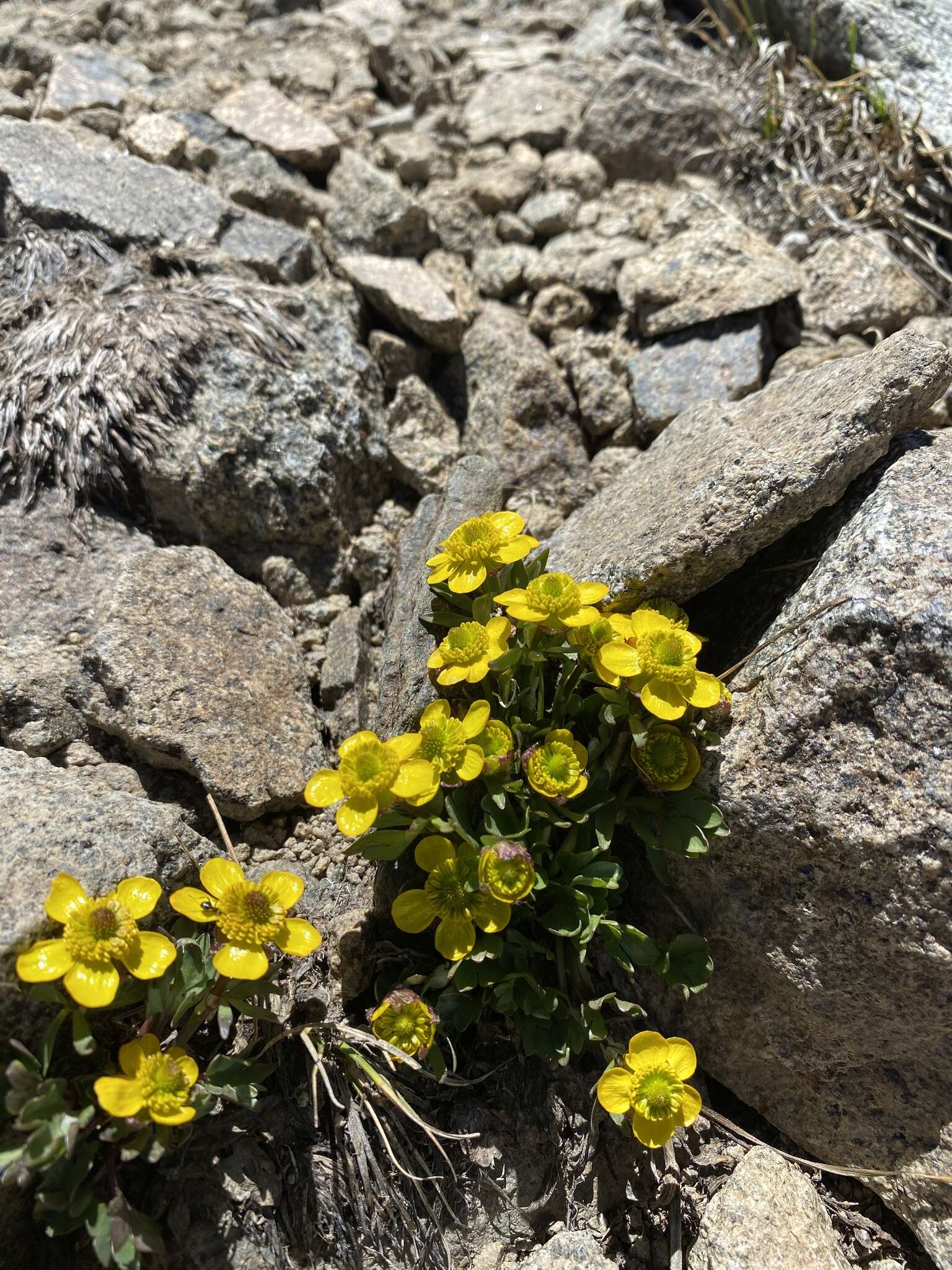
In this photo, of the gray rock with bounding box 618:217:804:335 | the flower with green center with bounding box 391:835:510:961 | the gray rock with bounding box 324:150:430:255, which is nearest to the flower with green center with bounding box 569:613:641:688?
the flower with green center with bounding box 391:835:510:961

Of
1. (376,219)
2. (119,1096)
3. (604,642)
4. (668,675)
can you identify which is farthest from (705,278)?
(119,1096)

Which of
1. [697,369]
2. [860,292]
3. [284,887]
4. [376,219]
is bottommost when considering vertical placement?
[284,887]

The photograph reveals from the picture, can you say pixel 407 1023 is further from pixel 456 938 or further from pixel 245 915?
pixel 245 915

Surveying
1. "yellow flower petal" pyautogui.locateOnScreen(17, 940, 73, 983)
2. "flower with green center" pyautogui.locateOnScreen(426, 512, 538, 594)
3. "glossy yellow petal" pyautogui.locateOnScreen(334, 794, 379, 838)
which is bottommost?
"yellow flower petal" pyautogui.locateOnScreen(17, 940, 73, 983)

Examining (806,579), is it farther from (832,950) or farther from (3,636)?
(3,636)

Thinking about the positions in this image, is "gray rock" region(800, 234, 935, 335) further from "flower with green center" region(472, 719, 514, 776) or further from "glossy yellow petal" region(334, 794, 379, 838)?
"glossy yellow petal" region(334, 794, 379, 838)
